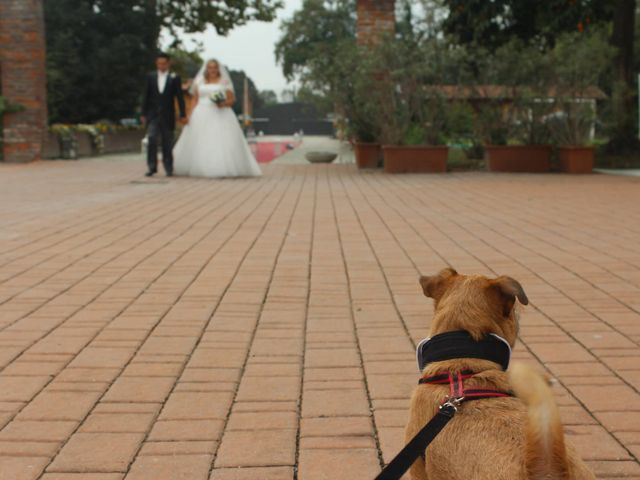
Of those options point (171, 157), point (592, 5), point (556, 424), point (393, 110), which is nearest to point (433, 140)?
point (393, 110)

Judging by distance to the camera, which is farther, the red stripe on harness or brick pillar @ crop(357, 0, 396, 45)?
brick pillar @ crop(357, 0, 396, 45)

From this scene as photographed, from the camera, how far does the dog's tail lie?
191 centimetres

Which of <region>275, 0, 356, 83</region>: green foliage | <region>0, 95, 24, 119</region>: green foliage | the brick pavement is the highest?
<region>275, 0, 356, 83</region>: green foliage

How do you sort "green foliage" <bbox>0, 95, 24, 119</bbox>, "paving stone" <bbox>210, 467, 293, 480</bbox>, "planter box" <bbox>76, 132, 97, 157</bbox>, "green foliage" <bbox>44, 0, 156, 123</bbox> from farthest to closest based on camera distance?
"green foliage" <bbox>44, 0, 156, 123</bbox> → "planter box" <bbox>76, 132, 97, 157</bbox> → "green foliage" <bbox>0, 95, 24, 119</bbox> → "paving stone" <bbox>210, 467, 293, 480</bbox>

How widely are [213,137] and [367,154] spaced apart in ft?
12.2

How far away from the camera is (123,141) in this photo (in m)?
34.7

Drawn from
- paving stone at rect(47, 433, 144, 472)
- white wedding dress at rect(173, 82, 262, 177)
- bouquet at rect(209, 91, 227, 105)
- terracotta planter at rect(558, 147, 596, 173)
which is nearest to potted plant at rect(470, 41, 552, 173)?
terracotta planter at rect(558, 147, 596, 173)

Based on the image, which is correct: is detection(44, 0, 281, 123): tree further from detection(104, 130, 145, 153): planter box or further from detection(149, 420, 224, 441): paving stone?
detection(149, 420, 224, 441): paving stone

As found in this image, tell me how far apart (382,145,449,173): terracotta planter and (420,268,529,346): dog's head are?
1605 cm

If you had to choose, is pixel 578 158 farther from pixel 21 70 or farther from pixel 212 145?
pixel 21 70

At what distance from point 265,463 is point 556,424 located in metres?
1.49

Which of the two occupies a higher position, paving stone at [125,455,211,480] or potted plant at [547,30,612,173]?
potted plant at [547,30,612,173]

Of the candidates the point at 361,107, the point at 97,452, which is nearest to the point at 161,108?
the point at 361,107

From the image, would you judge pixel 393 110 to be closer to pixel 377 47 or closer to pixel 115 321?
pixel 377 47
